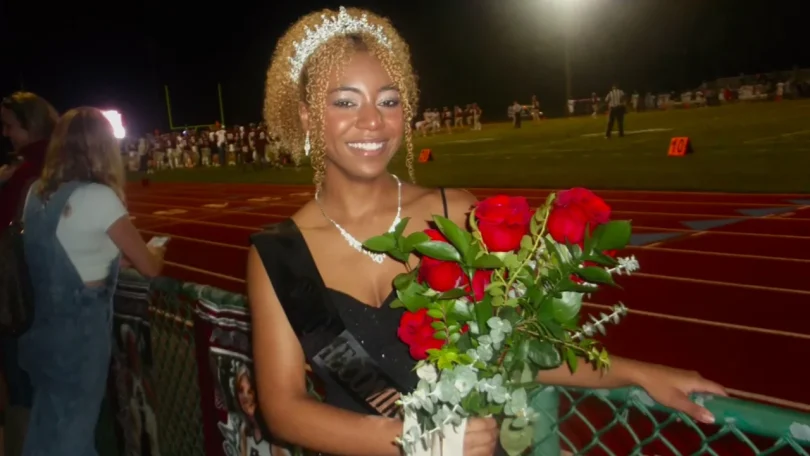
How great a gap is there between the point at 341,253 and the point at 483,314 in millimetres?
641

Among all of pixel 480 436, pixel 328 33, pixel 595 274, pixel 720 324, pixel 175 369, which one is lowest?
pixel 720 324

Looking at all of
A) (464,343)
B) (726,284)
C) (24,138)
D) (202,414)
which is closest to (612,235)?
(464,343)

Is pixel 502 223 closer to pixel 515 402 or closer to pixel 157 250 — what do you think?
pixel 515 402

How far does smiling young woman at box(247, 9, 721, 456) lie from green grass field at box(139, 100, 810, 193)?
10674 mm

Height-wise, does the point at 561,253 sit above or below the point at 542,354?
above

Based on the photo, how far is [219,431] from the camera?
2424mm

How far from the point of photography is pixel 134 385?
10.1ft

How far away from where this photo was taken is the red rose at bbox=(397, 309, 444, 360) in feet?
3.98

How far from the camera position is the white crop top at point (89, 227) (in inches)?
112

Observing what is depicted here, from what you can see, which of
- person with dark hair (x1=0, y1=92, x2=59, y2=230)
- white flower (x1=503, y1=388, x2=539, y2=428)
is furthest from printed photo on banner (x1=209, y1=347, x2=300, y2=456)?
person with dark hair (x1=0, y1=92, x2=59, y2=230)

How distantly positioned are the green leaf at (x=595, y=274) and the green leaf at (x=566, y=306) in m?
0.04

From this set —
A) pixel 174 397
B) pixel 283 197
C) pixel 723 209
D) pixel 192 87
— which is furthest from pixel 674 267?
pixel 192 87

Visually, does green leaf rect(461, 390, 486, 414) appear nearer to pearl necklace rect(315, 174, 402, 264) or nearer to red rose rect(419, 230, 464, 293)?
red rose rect(419, 230, 464, 293)

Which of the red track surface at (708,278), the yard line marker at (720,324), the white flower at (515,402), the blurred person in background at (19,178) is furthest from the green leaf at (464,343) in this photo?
the yard line marker at (720,324)
